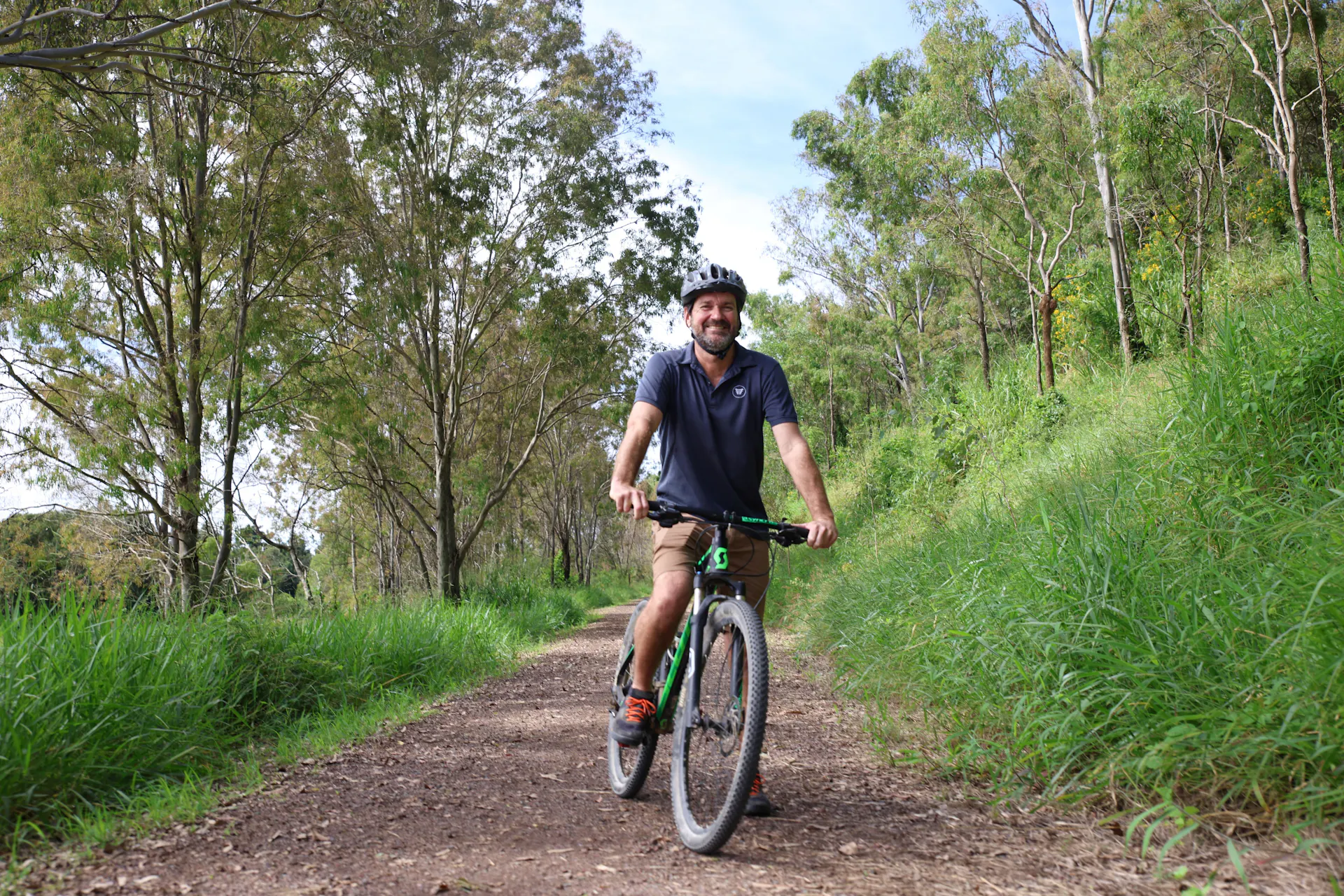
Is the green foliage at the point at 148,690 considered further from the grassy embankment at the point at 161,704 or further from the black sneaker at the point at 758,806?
the black sneaker at the point at 758,806

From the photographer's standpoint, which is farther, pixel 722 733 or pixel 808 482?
pixel 808 482

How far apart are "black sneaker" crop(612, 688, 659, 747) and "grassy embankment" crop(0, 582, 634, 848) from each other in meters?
1.67

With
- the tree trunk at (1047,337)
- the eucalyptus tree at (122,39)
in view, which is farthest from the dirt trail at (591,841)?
the tree trunk at (1047,337)

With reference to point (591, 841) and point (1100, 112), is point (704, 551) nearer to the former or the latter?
point (591, 841)

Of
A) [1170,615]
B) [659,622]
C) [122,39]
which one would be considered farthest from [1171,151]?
[122,39]

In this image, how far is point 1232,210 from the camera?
1588 centimetres

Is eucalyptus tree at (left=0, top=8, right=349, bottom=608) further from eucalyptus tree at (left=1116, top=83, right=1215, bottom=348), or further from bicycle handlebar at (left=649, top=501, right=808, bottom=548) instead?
eucalyptus tree at (left=1116, top=83, right=1215, bottom=348)

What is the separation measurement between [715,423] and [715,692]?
108 centimetres

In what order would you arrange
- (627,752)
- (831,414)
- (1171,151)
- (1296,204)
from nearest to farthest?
(627,752) → (1296,204) → (1171,151) → (831,414)

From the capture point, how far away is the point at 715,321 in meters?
3.62

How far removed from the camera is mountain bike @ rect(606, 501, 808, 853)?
2.88 m

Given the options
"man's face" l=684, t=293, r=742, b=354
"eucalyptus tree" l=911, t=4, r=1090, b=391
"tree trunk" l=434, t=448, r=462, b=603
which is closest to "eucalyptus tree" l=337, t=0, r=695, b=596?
"tree trunk" l=434, t=448, r=462, b=603

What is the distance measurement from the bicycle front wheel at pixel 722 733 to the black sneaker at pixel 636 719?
0.87 feet

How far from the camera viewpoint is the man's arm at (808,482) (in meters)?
3.24
